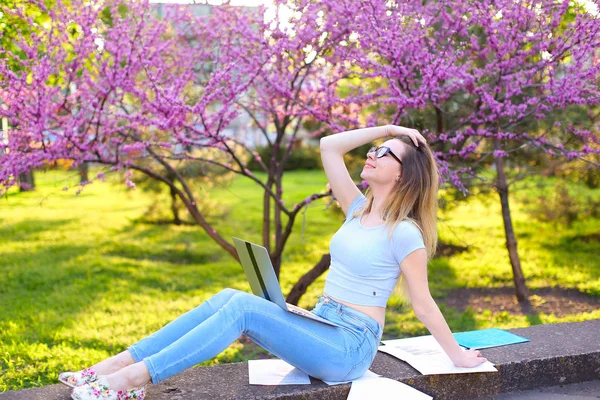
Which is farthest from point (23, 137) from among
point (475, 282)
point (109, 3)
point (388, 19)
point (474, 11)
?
point (475, 282)

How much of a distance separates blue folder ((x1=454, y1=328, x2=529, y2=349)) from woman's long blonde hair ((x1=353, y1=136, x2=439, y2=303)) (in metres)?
0.55

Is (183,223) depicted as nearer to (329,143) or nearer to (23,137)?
(23,137)

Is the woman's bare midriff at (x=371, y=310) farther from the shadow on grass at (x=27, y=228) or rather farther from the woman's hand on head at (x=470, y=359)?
the shadow on grass at (x=27, y=228)

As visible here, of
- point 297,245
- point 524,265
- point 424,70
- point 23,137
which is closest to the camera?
point 424,70

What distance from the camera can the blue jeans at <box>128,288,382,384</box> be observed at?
2.44 metres

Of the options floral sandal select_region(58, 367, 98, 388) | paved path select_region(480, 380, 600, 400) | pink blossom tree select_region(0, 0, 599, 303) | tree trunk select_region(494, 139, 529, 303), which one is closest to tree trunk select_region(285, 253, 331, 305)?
pink blossom tree select_region(0, 0, 599, 303)

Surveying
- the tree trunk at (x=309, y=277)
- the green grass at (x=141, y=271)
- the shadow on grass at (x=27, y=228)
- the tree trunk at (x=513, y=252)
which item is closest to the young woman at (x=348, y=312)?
the green grass at (x=141, y=271)

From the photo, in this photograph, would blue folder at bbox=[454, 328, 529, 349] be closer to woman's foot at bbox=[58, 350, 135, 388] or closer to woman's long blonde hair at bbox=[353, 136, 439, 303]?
woman's long blonde hair at bbox=[353, 136, 439, 303]

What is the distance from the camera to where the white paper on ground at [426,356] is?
111 inches

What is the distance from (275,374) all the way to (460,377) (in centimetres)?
79

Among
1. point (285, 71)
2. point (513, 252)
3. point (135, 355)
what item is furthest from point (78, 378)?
point (513, 252)

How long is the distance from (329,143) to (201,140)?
4.51ft

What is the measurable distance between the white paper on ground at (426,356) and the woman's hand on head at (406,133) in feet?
3.09

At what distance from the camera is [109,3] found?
4281 mm
